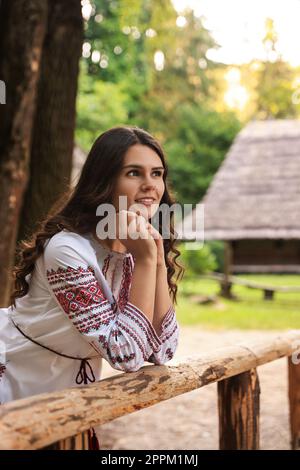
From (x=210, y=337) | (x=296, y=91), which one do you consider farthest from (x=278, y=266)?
(x=296, y=91)

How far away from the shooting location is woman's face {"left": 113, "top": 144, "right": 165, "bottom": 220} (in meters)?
2.11

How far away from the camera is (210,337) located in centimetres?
1048

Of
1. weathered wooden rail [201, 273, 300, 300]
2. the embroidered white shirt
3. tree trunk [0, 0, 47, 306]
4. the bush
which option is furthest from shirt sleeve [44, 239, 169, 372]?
the bush

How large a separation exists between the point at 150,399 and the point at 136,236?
488mm

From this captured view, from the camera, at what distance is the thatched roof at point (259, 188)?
1905 centimetres

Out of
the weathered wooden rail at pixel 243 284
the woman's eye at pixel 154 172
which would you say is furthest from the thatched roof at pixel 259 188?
the woman's eye at pixel 154 172

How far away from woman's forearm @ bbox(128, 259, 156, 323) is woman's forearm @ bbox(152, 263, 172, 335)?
0.14 meters

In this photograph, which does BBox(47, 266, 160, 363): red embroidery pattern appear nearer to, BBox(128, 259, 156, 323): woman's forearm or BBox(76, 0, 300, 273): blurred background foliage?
BBox(128, 259, 156, 323): woman's forearm

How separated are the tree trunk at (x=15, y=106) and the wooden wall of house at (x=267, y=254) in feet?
57.6

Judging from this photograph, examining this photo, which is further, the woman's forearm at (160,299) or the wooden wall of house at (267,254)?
the wooden wall of house at (267,254)

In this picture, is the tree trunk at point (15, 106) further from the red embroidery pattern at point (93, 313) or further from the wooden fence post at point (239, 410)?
the red embroidery pattern at point (93, 313)

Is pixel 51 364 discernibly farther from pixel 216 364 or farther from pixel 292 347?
pixel 292 347

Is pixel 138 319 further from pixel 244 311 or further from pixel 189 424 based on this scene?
pixel 244 311

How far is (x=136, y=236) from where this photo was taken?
6.60 ft
